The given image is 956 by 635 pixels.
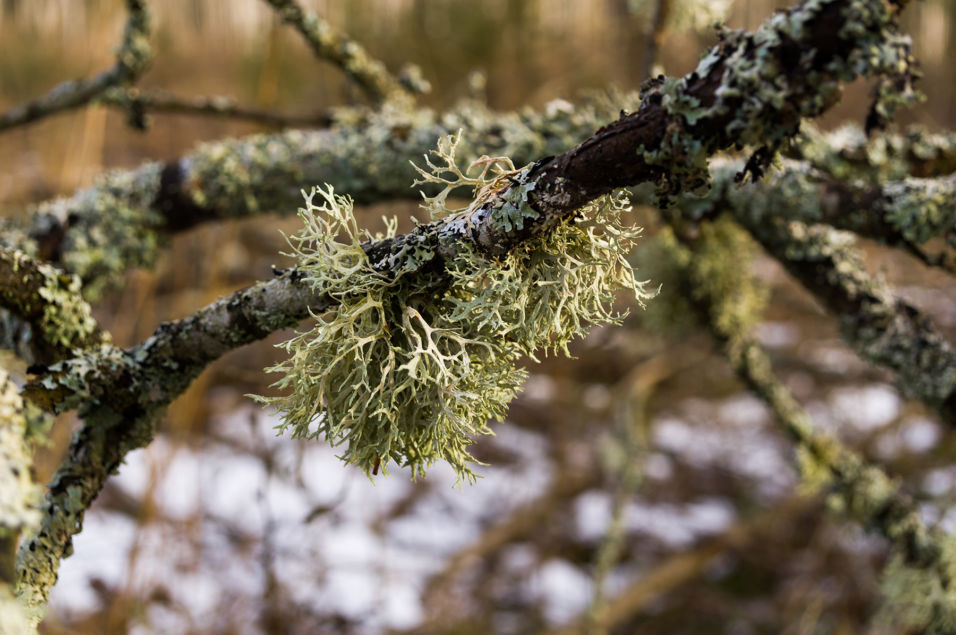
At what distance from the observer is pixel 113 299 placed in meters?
2.90

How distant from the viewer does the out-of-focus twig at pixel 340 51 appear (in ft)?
3.82

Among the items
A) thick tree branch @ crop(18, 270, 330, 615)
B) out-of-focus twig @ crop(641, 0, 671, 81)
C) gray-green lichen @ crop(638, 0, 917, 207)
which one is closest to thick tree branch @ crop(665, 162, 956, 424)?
out-of-focus twig @ crop(641, 0, 671, 81)

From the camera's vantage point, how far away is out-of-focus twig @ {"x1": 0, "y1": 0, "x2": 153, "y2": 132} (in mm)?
1186

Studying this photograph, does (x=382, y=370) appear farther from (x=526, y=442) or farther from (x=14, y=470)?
(x=526, y=442)

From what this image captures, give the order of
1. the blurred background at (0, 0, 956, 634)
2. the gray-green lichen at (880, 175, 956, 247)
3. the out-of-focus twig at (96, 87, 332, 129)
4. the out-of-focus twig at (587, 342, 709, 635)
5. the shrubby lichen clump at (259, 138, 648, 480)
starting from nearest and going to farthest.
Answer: the shrubby lichen clump at (259, 138, 648, 480) → the gray-green lichen at (880, 175, 956, 247) → the out-of-focus twig at (96, 87, 332, 129) → the out-of-focus twig at (587, 342, 709, 635) → the blurred background at (0, 0, 956, 634)

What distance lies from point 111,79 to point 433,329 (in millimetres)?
1038

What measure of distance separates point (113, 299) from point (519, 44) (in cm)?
209

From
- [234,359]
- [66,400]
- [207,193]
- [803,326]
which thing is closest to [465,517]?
[234,359]

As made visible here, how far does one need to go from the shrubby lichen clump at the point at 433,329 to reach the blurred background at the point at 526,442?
1.78 meters

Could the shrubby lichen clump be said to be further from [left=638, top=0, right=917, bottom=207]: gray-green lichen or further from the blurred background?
the blurred background

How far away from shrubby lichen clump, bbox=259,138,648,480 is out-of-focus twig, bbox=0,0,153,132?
2.94ft

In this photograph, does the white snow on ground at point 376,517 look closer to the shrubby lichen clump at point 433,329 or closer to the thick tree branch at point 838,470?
the thick tree branch at point 838,470

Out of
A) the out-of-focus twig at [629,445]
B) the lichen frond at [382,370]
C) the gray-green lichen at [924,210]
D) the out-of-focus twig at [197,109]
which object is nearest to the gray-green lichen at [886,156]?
the gray-green lichen at [924,210]

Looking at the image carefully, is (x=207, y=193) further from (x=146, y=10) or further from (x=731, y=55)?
(x=731, y=55)
